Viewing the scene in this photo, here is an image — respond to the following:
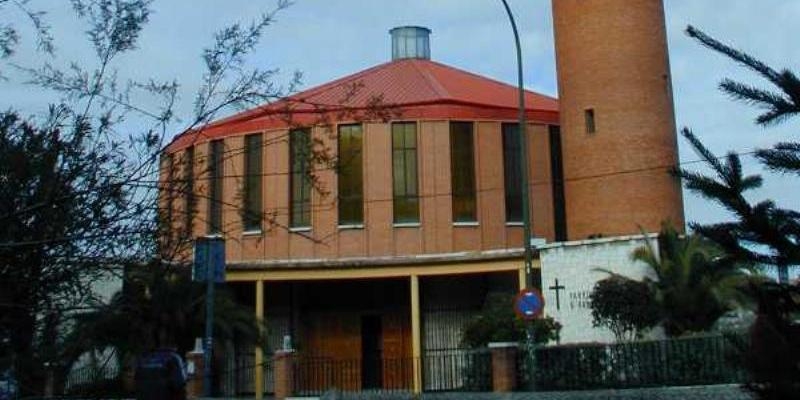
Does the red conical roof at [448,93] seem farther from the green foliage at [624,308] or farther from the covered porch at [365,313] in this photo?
the green foliage at [624,308]

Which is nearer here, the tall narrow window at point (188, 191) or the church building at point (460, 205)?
the tall narrow window at point (188, 191)

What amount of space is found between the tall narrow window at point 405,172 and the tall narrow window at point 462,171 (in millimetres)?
1242

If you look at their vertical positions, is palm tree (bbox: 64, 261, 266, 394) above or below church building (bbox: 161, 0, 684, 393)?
below

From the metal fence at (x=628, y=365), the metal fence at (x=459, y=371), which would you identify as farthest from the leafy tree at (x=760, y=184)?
the metal fence at (x=459, y=371)

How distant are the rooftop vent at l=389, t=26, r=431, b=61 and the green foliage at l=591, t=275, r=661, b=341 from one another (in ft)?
59.6

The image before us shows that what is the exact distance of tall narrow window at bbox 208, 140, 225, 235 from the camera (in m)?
5.03

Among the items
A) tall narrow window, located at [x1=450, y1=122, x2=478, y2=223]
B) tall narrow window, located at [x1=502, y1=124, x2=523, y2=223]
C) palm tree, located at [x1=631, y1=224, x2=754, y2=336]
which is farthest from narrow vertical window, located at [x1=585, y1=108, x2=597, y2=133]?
palm tree, located at [x1=631, y1=224, x2=754, y2=336]

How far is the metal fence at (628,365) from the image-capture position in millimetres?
19328

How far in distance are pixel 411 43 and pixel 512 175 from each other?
10859 millimetres

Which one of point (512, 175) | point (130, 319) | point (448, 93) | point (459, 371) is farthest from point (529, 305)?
point (448, 93)

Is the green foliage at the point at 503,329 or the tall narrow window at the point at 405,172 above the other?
the tall narrow window at the point at 405,172

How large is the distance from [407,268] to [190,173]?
2553 centimetres

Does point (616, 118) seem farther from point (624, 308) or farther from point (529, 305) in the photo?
point (529, 305)

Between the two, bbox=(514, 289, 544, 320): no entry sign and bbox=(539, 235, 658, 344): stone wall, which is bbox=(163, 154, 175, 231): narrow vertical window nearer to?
bbox=(514, 289, 544, 320): no entry sign
